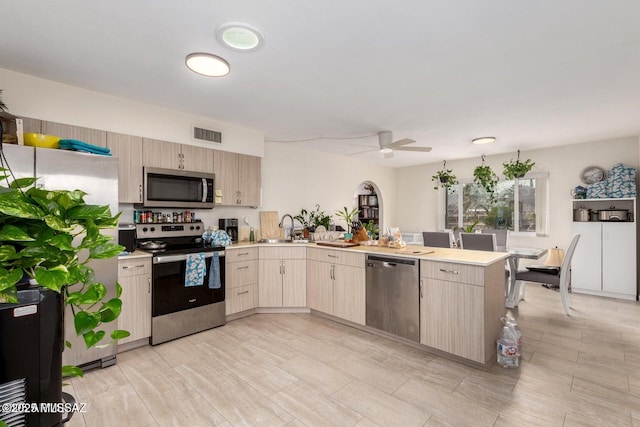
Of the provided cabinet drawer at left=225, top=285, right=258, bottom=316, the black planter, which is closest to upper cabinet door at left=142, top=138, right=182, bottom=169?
cabinet drawer at left=225, top=285, right=258, bottom=316

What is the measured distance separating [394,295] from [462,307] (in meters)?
0.65

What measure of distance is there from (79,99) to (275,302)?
2.96 metres

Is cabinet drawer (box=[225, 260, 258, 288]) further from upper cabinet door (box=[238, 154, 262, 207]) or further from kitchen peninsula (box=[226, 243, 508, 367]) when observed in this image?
upper cabinet door (box=[238, 154, 262, 207])

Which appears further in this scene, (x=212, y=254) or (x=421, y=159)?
(x=421, y=159)

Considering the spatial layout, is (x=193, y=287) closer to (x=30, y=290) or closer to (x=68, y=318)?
(x=68, y=318)

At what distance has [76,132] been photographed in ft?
9.21

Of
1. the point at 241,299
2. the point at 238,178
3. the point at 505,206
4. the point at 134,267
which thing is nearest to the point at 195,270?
the point at 134,267

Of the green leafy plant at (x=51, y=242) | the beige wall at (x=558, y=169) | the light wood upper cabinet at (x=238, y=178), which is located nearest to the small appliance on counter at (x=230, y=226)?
the light wood upper cabinet at (x=238, y=178)

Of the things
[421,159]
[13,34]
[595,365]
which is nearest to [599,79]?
[595,365]

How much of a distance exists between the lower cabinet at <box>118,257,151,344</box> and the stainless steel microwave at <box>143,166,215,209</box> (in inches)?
27.8

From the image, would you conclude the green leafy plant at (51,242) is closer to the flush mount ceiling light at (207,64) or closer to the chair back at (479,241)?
the flush mount ceiling light at (207,64)

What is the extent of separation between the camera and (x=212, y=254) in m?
3.31

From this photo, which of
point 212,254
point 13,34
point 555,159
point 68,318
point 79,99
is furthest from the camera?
point 555,159

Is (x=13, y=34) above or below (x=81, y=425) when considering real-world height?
above
